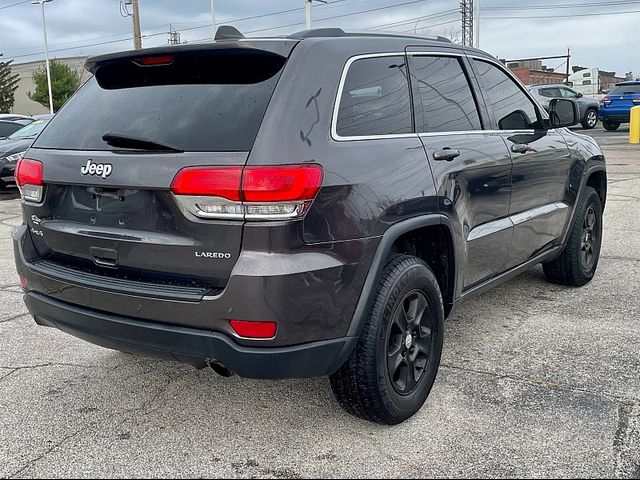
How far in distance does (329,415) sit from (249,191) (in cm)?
130

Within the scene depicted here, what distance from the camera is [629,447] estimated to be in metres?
2.88

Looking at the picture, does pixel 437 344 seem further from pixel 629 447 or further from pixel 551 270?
pixel 551 270

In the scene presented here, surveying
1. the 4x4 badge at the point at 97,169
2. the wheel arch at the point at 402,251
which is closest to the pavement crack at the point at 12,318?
the 4x4 badge at the point at 97,169

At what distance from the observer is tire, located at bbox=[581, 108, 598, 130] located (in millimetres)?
25844

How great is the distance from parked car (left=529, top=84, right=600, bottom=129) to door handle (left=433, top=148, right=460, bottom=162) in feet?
64.0

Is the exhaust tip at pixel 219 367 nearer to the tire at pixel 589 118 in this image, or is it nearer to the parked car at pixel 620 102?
the parked car at pixel 620 102

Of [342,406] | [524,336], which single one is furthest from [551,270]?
[342,406]

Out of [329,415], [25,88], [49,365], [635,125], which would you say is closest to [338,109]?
[329,415]

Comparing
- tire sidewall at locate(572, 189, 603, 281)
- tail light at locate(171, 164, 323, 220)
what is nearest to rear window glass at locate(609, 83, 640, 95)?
tire sidewall at locate(572, 189, 603, 281)

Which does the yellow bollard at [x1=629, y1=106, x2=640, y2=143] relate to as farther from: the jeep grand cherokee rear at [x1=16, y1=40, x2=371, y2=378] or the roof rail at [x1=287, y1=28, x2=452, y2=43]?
the jeep grand cherokee rear at [x1=16, y1=40, x2=371, y2=378]

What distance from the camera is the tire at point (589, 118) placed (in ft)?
84.8

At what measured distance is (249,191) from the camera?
253cm

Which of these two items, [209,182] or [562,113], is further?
[562,113]

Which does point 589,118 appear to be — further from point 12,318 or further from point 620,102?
point 12,318
